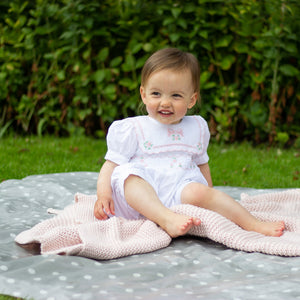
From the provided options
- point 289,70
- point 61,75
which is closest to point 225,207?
point 289,70

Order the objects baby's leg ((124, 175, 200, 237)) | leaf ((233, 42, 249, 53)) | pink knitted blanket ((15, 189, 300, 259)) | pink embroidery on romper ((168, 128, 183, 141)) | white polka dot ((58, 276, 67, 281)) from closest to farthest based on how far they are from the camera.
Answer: white polka dot ((58, 276, 67, 281)), pink knitted blanket ((15, 189, 300, 259)), baby's leg ((124, 175, 200, 237)), pink embroidery on romper ((168, 128, 183, 141)), leaf ((233, 42, 249, 53))

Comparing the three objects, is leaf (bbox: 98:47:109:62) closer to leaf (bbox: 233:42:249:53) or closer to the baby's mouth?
leaf (bbox: 233:42:249:53)

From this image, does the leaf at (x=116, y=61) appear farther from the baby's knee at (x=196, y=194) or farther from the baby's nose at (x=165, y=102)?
the baby's knee at (x=196, y=194)

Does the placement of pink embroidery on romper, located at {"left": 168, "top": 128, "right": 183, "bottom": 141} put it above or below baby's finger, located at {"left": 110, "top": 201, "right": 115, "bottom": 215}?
above

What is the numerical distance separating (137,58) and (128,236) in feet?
9.84

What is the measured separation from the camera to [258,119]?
4570 millimetres

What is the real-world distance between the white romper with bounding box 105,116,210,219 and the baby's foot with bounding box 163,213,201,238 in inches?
8.4

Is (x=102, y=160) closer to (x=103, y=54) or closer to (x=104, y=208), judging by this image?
(x=103, y=54)

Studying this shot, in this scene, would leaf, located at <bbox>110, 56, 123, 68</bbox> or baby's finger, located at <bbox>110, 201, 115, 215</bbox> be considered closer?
baby's finger, located at <bbox>110, 201, 115, 215</bbox>

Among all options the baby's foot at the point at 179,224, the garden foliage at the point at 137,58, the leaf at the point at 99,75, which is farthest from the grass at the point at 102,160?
the baby's foot at the point at 179,224

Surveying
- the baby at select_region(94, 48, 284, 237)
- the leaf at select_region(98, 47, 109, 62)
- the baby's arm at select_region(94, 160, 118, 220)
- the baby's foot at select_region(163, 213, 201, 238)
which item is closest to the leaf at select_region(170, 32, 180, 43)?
the leaf at select_region(98, 47, 109, 62)

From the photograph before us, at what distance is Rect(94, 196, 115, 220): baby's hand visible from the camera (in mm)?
2113

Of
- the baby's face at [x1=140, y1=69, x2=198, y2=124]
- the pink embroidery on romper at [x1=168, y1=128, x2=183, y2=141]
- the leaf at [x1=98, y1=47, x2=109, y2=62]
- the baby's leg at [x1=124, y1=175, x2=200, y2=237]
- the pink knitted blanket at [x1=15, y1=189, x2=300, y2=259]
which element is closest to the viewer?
the pink knitted blanket at [x1=15, y1=189, x2=300, y2=259]

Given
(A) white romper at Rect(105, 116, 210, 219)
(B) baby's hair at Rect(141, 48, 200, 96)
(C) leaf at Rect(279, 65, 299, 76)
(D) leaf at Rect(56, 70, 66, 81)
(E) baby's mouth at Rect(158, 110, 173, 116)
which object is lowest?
(A) white romper at Rect(105, 116, 210, 219)
